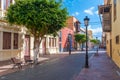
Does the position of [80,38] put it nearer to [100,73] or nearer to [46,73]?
[100,73]

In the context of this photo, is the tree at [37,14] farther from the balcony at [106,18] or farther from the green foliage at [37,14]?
the balcony at [106,18]

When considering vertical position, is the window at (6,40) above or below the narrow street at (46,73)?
above

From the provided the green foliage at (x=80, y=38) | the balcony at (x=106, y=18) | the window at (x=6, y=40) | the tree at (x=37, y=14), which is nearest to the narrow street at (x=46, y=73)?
the tree at (x=37, y=14)

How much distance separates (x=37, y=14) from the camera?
1941 centimetres

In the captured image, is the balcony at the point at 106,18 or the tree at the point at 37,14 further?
the balcony at the point at 106,18

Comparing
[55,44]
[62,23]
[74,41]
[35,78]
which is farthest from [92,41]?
[35,78]

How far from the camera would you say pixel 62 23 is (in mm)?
20828

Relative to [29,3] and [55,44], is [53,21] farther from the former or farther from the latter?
[55,44]

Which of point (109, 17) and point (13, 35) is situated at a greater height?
point (109, 17)

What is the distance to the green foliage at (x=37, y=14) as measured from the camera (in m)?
19.4

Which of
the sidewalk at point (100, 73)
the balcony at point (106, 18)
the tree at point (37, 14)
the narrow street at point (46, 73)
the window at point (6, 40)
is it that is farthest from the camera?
the balcony at point (106, 18)

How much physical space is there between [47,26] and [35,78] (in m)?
8.01

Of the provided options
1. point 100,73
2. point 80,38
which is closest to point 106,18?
point 100,73

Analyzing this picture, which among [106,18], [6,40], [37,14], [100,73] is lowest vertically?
[100,73]
